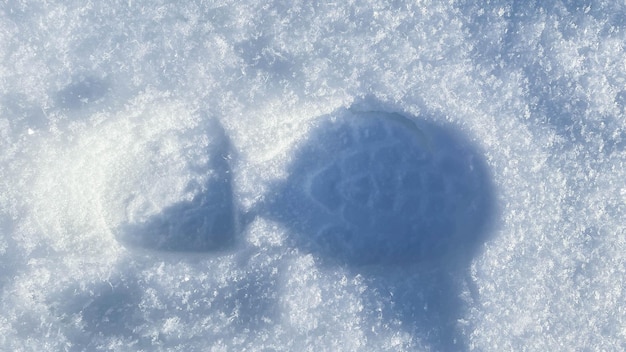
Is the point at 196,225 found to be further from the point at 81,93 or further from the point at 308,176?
the point at 81,93

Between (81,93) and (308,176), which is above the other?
(81,93)

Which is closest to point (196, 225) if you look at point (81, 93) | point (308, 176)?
point (308, 176)

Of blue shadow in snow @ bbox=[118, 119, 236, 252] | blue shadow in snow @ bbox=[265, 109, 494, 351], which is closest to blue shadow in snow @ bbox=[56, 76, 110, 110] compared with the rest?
blue shadow in snow @ bbox=[118, 119, 236, 252]

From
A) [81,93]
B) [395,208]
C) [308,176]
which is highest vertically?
[81,93]

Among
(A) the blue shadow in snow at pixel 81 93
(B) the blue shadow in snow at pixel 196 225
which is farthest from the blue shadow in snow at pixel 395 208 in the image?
(A) the blue shadow in snow at pixel 81 93

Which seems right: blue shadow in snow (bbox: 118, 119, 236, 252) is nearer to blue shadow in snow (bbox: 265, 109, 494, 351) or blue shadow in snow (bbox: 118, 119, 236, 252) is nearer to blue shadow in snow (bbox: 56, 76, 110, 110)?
blue shadow in snow (bbox: 265, 109, 494, 351)

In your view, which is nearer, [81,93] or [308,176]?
[308,176]

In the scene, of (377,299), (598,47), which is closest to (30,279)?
(377,299)
